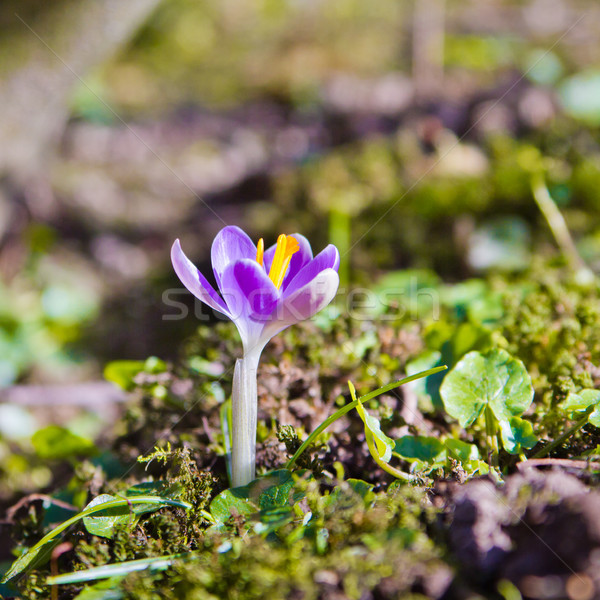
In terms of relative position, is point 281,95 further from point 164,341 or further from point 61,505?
point 61,505

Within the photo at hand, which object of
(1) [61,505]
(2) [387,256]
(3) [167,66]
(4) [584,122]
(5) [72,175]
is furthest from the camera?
(3) [167,66]

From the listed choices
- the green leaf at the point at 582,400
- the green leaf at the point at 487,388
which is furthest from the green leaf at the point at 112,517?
the green leaf at the point at 582,400

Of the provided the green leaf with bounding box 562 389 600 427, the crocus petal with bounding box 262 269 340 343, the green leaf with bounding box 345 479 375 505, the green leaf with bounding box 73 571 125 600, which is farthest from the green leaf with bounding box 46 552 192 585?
the green leaf with bounding box 562 389 600 427

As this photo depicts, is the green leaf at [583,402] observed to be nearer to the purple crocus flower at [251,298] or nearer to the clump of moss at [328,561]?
the clump of moss at [328,561]

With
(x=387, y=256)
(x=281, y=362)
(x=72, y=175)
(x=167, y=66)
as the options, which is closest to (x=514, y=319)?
(x=281, y=362)

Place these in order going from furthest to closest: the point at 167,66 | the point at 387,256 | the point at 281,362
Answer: the point at 167,66
the point at 387,256
the point at 281,362

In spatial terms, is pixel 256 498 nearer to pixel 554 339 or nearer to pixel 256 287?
pixel 256 287
